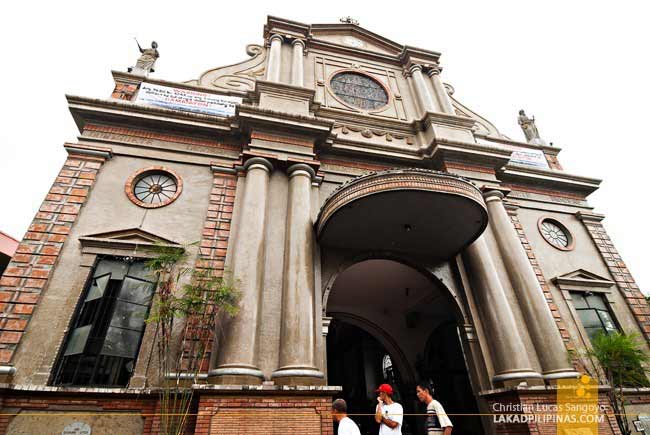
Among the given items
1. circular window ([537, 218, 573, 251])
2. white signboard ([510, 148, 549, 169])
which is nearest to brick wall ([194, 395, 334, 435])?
circular window ([537, 218, 573, 251])

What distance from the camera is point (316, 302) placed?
7.91 m

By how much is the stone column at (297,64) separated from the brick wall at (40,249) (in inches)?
254

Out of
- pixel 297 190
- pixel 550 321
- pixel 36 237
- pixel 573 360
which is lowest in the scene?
pixel 573 360

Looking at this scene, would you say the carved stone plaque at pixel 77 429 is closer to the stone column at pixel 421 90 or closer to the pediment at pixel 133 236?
the pediment at pixel 133 236

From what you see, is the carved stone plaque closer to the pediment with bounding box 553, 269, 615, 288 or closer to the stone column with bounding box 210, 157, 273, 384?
the stone column with bounding box 210, 157, 273, 384

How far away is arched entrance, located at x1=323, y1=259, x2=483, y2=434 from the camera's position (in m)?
11.2

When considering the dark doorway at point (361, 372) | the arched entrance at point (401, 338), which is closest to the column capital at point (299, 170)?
the arched entrance at point (401, 338)

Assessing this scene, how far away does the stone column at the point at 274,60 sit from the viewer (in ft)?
38.5

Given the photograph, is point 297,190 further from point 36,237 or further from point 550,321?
point 550,321

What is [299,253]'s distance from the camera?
789 centimetres

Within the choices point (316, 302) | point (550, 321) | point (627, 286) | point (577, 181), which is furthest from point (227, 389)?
point (577, 181)

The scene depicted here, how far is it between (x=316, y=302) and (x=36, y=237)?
19.7 ft

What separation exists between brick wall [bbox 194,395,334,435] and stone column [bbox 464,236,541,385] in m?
4.26

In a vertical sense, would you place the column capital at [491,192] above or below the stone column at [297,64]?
below
